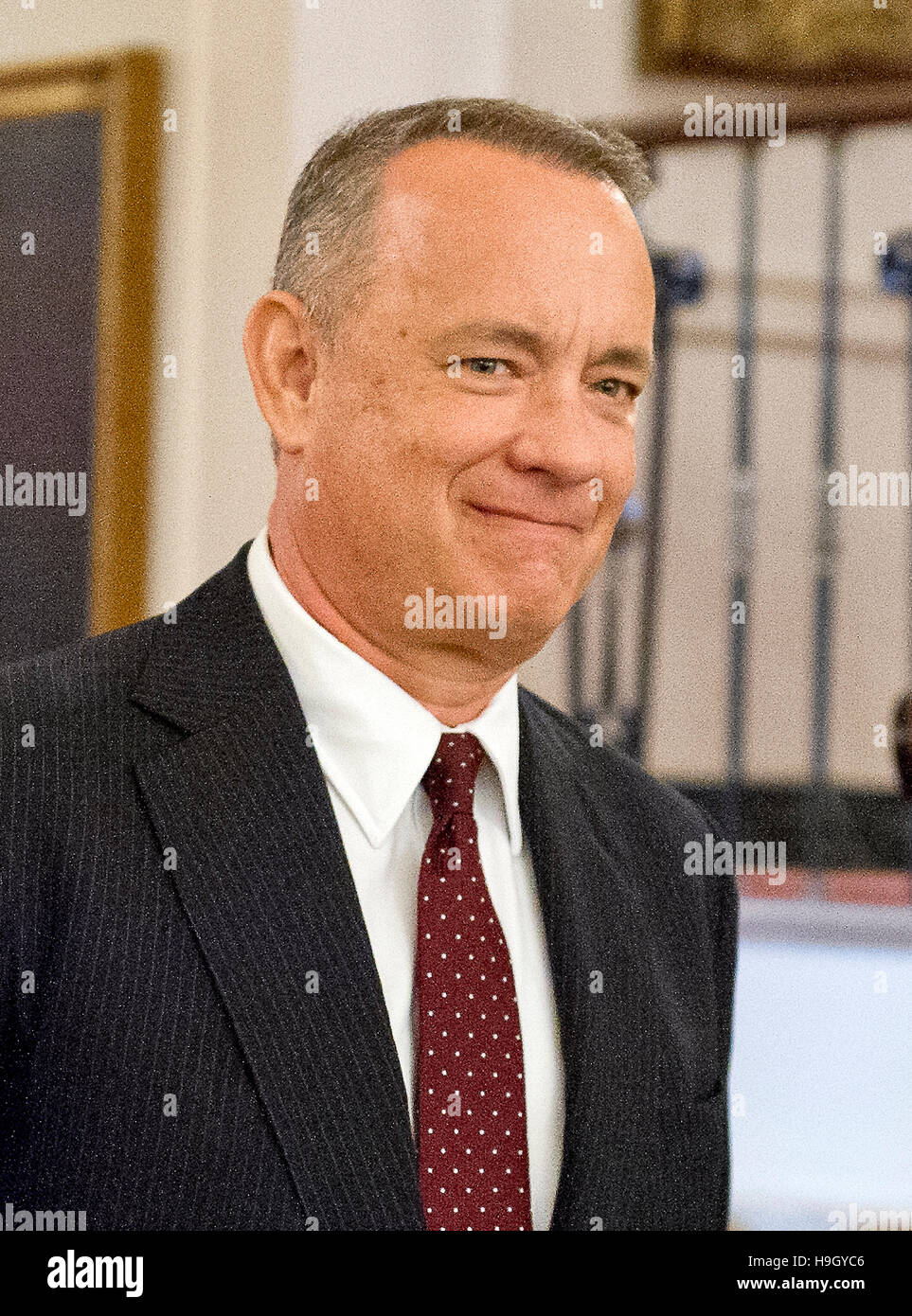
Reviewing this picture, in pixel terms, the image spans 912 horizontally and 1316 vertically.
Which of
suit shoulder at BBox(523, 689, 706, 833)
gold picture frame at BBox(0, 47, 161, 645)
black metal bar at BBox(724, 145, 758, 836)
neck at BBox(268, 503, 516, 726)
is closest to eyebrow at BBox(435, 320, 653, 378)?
neck at BBox(268, 503, 516, 726)

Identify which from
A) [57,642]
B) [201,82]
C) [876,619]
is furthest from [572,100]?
[57,642]

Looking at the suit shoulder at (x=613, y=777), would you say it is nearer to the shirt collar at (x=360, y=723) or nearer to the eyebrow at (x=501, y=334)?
the shirt collar at (x=360, y=723)

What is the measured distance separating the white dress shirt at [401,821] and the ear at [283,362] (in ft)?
0.26

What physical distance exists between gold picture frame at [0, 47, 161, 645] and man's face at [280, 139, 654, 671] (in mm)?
476

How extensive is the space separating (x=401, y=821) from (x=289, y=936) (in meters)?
0.10

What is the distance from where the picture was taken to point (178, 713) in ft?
2.76

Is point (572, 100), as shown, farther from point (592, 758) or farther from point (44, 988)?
point (44, 988)

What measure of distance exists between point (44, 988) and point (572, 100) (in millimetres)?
3206

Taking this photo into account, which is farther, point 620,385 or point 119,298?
point 119,298

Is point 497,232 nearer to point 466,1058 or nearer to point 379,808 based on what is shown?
point 379,808

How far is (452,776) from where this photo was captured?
0.87 m

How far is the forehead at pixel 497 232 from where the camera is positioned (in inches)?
32.4

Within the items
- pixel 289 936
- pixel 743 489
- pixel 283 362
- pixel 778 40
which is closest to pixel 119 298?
pixel 283 362

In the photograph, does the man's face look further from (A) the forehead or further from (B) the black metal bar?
(B) the black metal bar
